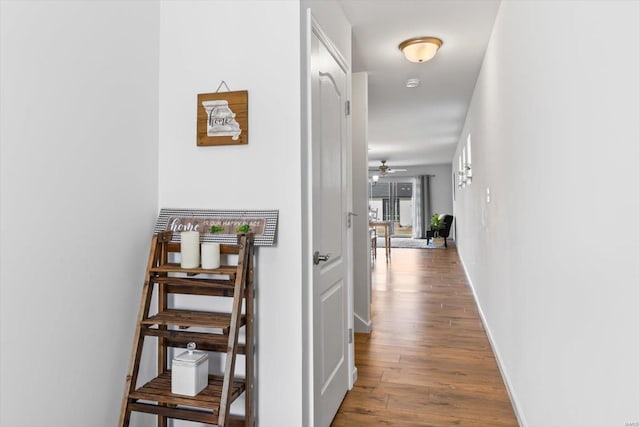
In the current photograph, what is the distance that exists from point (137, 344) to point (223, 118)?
107 cm

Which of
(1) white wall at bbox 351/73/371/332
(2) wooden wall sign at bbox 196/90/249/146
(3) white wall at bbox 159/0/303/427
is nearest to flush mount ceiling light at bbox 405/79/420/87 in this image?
(1) white wall at bbox 351/73/371/332

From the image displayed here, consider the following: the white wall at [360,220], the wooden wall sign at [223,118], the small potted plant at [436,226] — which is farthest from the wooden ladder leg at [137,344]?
the small potted plant at [436,226]

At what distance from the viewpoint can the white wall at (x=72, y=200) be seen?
4.30 ft

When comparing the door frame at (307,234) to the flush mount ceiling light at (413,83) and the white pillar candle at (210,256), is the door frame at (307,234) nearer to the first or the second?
the white pillar candle at (210,256)

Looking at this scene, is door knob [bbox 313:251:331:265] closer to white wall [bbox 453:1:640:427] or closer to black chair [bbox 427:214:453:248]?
white wall [bbox 453:1:640:427]

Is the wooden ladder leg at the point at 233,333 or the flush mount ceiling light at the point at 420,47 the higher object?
the flush mount ceiling light at the point at 420,47

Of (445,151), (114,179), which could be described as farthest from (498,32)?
(445,151)

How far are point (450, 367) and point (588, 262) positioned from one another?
6.79ft

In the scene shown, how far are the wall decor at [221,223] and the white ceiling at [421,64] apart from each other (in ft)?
5.53

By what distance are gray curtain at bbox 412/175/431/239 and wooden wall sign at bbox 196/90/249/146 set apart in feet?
39.9

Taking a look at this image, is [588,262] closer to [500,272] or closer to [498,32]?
[500,272]

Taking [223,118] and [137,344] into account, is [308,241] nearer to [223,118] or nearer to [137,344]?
[223,118]

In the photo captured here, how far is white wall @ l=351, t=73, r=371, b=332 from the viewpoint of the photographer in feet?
12.7

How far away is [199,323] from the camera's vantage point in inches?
65.8
